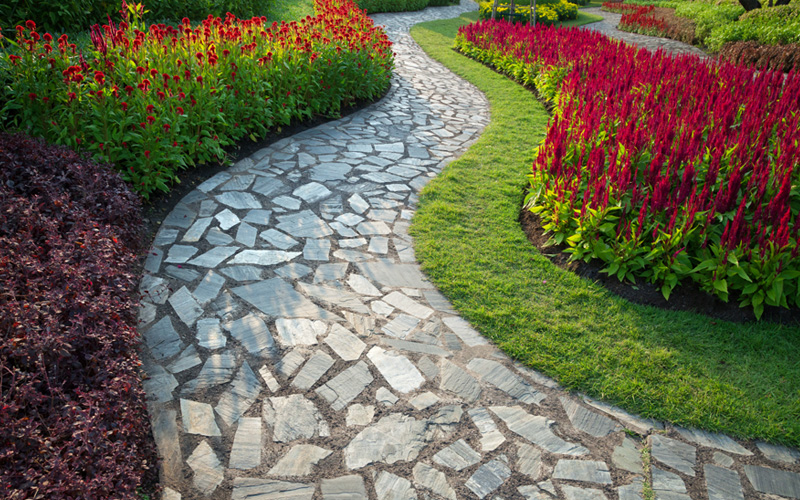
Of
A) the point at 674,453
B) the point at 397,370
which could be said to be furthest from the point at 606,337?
the point at 397,370

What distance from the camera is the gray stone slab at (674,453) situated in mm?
2742

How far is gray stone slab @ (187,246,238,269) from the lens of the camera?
4.14 meters

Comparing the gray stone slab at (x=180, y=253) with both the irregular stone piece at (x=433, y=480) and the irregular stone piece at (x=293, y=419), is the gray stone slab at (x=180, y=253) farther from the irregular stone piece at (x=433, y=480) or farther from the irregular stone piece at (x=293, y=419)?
the irregular stone piece at (x=433, y=480)

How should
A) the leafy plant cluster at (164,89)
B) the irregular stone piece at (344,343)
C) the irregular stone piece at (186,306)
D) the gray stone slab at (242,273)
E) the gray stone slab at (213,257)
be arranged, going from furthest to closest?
the leafy plant cluster at (164,89)
the gray stone slab at (213,257)
the gray stone slab at (242,273)
the irregular stone piece at (186,306)
the irregular stone piece at (344,343)

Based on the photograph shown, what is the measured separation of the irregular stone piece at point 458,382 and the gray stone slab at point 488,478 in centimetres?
47

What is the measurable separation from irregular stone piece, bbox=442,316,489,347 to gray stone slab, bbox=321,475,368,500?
1320 millimetres

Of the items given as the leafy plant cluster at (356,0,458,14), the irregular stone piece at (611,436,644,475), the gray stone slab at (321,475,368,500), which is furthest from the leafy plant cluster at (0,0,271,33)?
the leafy plant cluster at (356,0,458,14)

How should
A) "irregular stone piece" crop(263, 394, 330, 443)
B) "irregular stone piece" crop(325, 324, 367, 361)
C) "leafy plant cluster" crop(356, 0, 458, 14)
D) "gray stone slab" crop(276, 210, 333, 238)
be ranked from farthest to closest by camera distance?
"leafy plant cluster" crop(356, 0, 458, 14)
"gray stone slab" crop(276, 210, 333, 238)
"irregular stone piece" crop(325, 324, 367, 361)
"irregular stone piece" crop(263, 394, 330, 443)

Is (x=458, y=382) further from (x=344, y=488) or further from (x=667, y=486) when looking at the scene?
(x=667, y=486)

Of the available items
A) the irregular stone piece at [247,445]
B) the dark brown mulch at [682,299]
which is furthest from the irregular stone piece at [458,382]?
the dark brown mulch at [682,299]

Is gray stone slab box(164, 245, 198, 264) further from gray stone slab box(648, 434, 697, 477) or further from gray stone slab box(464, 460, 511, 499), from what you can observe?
gray stone slab box(648, 434, 697, 477)

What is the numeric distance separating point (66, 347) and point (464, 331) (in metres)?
2.41

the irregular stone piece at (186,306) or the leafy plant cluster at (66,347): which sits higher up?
the leafy plant cluster at (66,347)

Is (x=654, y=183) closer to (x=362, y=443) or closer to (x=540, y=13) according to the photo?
(x=362, y=443)
